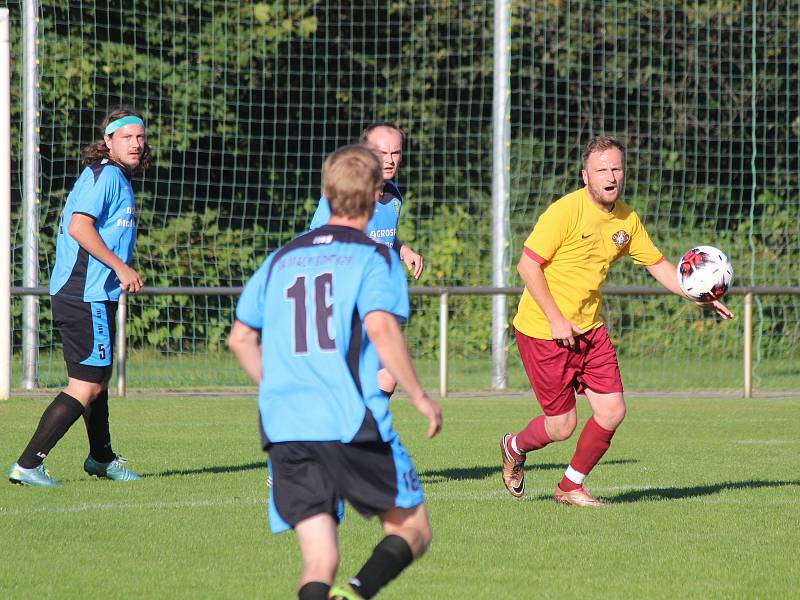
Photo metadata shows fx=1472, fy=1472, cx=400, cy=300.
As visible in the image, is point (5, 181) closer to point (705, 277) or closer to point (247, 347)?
point (705, 277)

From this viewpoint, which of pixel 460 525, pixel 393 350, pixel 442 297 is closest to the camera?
pixel 393 350

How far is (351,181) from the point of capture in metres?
4.32

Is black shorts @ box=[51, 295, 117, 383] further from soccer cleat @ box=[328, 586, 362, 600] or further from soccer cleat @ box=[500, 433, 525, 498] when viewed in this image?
soccer cleat @ box=[328, 586, 362, 600]

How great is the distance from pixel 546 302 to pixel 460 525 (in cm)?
114

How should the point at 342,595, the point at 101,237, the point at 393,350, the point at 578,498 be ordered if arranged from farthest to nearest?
the point at 101,237 < the point at 578,498 < the point at 393,350 < the point at 342,595

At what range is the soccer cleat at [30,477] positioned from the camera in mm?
7844

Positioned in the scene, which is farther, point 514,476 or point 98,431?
point 98,431

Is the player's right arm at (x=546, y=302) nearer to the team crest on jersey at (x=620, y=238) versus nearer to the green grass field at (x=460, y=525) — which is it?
the team crest on jersey at (x=620, y=238)

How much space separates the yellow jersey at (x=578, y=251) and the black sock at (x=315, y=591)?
3.34m

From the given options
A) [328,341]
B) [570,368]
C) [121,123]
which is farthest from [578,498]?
[328,341]

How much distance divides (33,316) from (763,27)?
10.6 meters

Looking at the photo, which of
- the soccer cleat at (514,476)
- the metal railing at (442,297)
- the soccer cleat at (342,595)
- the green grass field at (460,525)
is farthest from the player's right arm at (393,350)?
the metal railing at (442,297)

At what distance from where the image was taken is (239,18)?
18.3m

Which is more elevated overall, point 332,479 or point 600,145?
point 600,145
